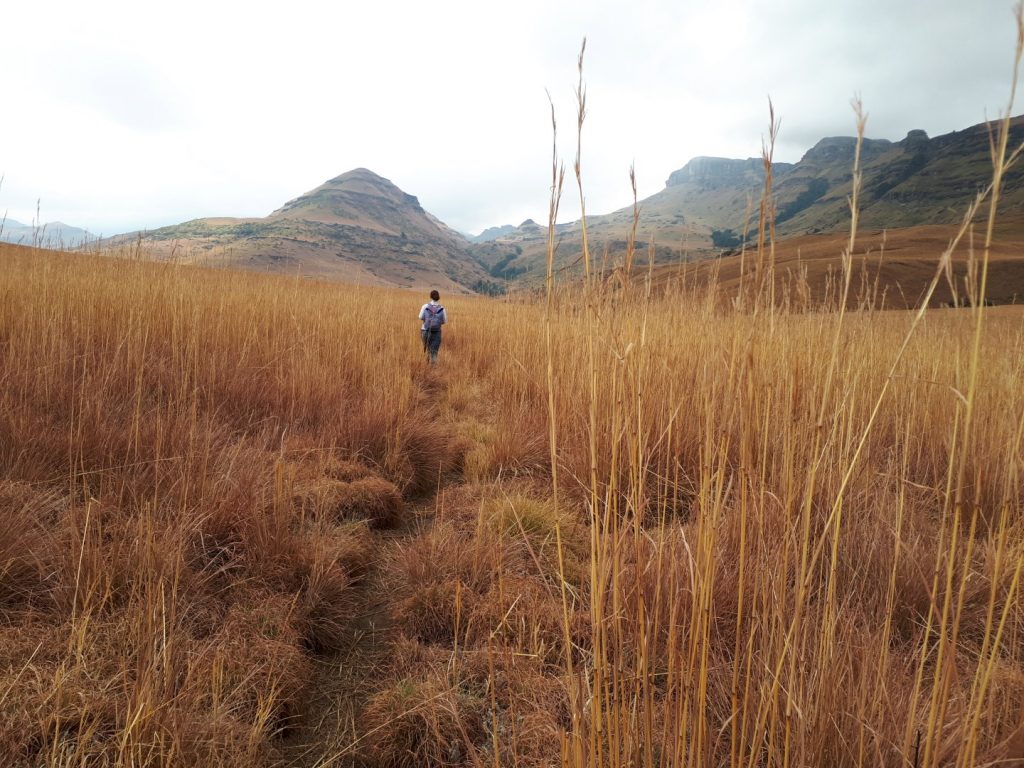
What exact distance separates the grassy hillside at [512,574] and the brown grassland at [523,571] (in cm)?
1

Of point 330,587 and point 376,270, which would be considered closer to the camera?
point 330,587

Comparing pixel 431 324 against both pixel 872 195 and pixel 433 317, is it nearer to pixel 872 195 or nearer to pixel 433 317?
pixel 433 317

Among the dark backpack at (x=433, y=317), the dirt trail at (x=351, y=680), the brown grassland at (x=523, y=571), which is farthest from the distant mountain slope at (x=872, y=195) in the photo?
the dark backpack at (x=433, y=317)

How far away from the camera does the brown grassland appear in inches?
30.5

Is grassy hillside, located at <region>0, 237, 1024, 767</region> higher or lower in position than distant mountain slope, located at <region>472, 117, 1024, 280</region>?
lower

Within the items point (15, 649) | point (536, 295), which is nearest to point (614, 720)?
point (15, 649)

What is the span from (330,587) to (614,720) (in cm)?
113

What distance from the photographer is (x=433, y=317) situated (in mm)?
5848

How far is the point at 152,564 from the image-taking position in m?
1.16

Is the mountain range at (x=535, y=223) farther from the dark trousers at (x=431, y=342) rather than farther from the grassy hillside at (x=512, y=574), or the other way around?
the grassy hillside at (x=512, y=574)

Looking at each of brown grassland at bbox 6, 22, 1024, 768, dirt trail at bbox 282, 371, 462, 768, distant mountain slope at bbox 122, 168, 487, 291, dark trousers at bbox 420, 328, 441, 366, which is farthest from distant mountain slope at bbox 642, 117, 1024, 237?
distant mountain slope at bbox 122, 168, 487, 291

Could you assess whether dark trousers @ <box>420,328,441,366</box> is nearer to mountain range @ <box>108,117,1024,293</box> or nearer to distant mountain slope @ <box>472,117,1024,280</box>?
mountain range @ <box>108,117,1024,293</box>

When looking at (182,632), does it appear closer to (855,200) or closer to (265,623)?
(265,623)

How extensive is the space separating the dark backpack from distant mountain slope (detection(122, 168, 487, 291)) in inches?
1427
